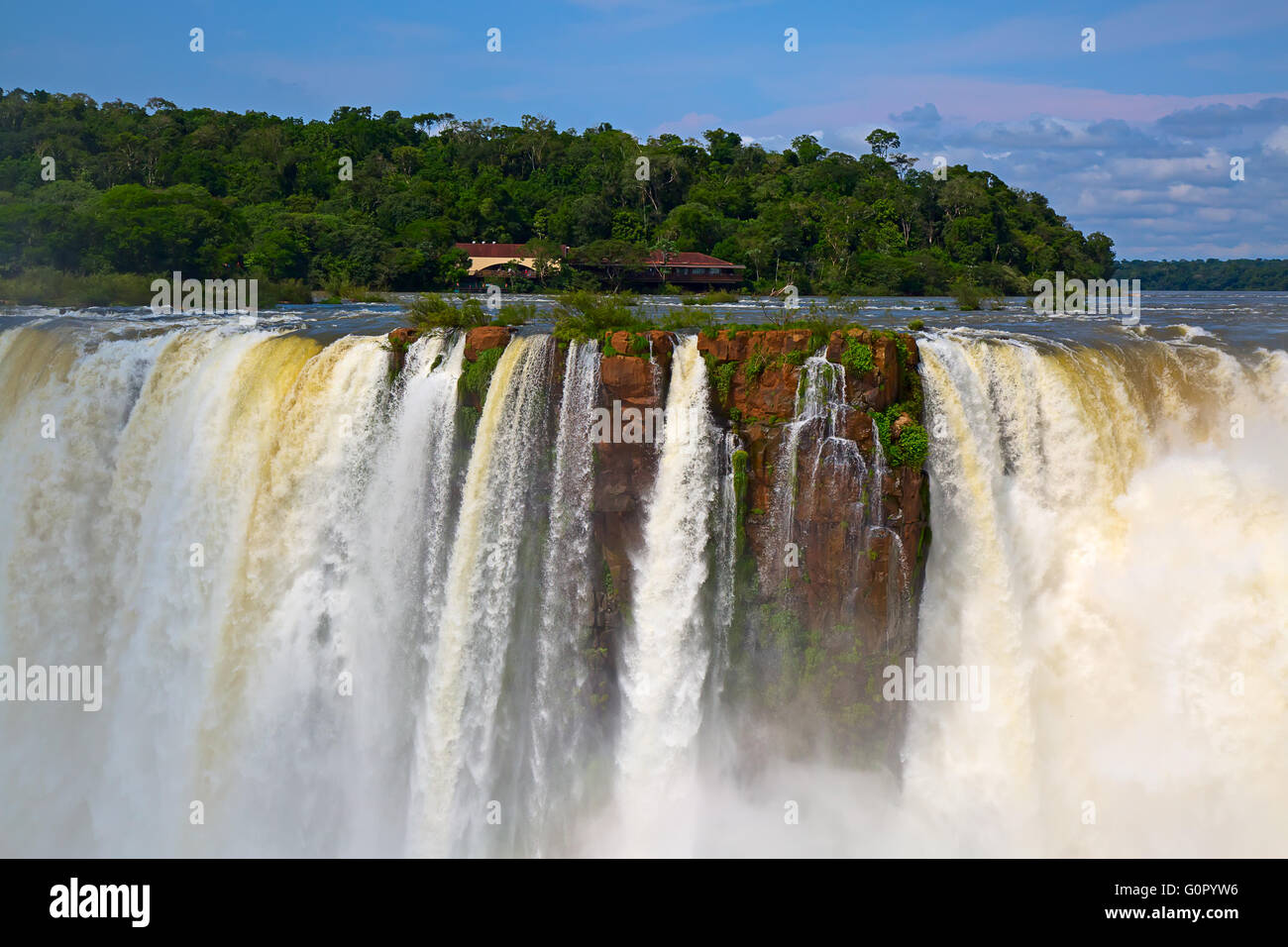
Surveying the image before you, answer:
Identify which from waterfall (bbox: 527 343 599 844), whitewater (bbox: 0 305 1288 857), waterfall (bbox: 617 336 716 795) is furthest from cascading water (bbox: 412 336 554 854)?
waterfall (bbox: 617 336 716 795)

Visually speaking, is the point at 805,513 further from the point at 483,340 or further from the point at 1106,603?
the point at 483,340

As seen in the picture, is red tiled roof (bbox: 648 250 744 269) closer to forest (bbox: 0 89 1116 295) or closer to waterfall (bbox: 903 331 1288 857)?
forest (bbox: 0 89 1116 295)

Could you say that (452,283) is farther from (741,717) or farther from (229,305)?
(741,717)

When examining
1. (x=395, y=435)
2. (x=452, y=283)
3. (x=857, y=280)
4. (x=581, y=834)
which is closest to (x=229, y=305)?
(x=452, y=283)

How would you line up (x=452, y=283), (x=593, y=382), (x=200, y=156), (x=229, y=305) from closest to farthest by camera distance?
(x=593, y=382) < (x=229, y=305) < (x=452, y=283) < (x=200, y=156)

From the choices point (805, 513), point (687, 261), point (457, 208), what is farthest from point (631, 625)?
point (457, 208)

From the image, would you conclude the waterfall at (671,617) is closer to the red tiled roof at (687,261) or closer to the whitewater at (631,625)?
the whitewater at (631,625)

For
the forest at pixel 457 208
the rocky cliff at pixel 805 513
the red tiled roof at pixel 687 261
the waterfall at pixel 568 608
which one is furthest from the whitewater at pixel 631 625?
the red tiled roof at pixel 687 261
